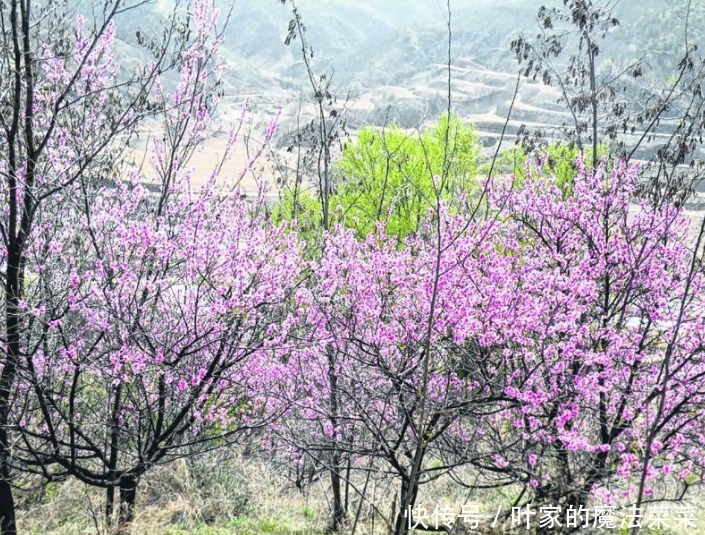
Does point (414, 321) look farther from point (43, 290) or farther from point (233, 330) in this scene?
point (43, 290)

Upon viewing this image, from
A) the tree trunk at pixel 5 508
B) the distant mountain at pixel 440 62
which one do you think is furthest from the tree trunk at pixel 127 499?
the distant mountain at pixel 440 62

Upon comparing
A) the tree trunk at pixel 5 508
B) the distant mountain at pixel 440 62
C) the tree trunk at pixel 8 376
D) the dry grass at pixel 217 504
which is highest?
the distant mountain at pixel 440 62

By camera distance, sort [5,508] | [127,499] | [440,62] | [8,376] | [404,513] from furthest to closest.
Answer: [440,62] → [127,499] → [5,508] → [8,376] → [404,513]

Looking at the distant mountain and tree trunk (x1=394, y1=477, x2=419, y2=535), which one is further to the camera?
the distant mountain

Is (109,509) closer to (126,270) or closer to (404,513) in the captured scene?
(126,270)

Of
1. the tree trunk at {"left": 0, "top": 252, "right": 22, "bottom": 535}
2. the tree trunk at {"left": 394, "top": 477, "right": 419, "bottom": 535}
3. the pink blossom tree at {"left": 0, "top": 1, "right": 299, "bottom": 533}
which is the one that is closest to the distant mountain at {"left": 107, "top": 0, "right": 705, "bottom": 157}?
the pink blossom tree at {"left": 0, "top": 1, "right": 299, "bottom": 533}

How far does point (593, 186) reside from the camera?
21.8 ft

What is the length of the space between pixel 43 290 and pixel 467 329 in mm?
3655

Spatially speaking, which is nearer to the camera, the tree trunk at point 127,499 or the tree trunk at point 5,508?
the tree trunk at point 5,508

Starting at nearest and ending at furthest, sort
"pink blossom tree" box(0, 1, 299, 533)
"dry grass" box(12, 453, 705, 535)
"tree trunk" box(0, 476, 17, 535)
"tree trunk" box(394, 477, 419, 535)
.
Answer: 1. "tree trunk" box(394, 477, 419, 535)
2. "pink blossom tree" box(0, 1, 299, 533)
3. "tree trunk" box(0, 476, 17, 535)
4. "dry grass" box(12, 453, 705, 535)

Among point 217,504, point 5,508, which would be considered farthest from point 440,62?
point 5,508

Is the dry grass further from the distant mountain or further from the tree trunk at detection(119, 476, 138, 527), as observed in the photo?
the distant mountain

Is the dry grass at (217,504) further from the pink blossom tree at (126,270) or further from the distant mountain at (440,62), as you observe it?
the distant mountain at (440,62)

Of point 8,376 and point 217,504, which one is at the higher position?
point 8,376
